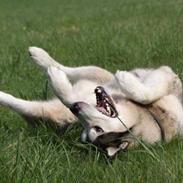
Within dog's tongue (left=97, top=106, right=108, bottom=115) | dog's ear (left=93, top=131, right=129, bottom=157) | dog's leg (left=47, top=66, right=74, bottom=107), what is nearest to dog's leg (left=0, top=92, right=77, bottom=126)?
dog's leg (left=47, top=66, right=74, bottom=107)

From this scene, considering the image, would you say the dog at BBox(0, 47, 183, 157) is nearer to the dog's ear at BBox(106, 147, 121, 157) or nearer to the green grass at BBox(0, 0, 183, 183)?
the dog's ear at BBox(106, 147, 121, 157)

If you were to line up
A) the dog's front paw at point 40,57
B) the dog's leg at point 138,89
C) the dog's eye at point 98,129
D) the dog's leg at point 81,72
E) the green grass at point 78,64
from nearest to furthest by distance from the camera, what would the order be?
the green grass at point 78,64, the dog's eye at point 98,129, the dog's leg at point 138,89, the dog's leg at point 81,72, the dog's front paw at point 40,57

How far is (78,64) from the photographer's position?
302 inches

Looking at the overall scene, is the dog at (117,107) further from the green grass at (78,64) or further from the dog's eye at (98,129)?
the green grass at (78,64)

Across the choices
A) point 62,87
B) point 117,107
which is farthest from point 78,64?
point 117,107

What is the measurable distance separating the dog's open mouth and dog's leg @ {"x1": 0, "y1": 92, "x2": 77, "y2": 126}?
54cm

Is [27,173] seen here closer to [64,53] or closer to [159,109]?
[159,109]

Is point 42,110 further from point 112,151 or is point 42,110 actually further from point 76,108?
point 112,151

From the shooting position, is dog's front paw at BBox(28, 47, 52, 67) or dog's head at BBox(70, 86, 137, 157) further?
dog's front paw at BBox(28, 47, 52, 67)

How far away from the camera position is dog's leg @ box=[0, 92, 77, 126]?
4.82m

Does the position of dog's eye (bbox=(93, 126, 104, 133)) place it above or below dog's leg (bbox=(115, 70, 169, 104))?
below

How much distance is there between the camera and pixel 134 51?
7.96m

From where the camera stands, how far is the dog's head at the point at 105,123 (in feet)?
13.3

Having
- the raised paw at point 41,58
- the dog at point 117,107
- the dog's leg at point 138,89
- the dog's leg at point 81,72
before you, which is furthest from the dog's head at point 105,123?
the raised paw at point 41,58
